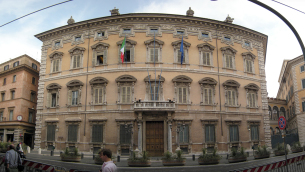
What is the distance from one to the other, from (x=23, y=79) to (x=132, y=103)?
65.1ft

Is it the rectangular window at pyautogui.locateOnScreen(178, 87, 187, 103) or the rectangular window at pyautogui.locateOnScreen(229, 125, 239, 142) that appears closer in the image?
the rectangular window at pyautogui.locateOnScreen(178, 87, 187, 103)

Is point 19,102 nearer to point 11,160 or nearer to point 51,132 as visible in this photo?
point 51,132

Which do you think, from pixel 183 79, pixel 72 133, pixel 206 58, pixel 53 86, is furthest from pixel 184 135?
pixel 53 86

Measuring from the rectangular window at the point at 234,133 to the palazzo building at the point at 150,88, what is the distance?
0.15 ft

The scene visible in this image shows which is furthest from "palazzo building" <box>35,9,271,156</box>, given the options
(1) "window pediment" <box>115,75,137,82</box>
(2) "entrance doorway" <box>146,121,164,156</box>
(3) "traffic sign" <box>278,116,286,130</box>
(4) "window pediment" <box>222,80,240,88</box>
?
(3) "traffic sign" <box>278,116,286,130</box>

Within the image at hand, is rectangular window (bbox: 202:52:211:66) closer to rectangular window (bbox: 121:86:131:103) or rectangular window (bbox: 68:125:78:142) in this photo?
rectangular window (bbox: 121:86:131:103)

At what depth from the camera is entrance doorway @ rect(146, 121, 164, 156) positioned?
80.3 ft

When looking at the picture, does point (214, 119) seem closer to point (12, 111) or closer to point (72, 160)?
point (72, 160)

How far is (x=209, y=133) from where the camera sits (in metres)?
26.4

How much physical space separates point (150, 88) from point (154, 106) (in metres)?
2.47

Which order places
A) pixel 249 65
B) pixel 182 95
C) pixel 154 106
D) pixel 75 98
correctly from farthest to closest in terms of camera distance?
pixel 249 65 < pixel 75 98 < pixel 182 95 < pixel 154 106

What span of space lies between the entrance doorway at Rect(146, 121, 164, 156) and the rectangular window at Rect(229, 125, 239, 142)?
8.50m

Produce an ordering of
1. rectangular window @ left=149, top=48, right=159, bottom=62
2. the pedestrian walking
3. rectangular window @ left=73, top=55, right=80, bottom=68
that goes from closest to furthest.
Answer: the pedestrian walking
rectangular window @ left=149, top=48, right=159, bottom=62
rectangular window @ left=73, top=55, right=80, bottom=68

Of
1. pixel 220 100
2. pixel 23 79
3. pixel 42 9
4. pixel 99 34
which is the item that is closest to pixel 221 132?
pixel 220 100
